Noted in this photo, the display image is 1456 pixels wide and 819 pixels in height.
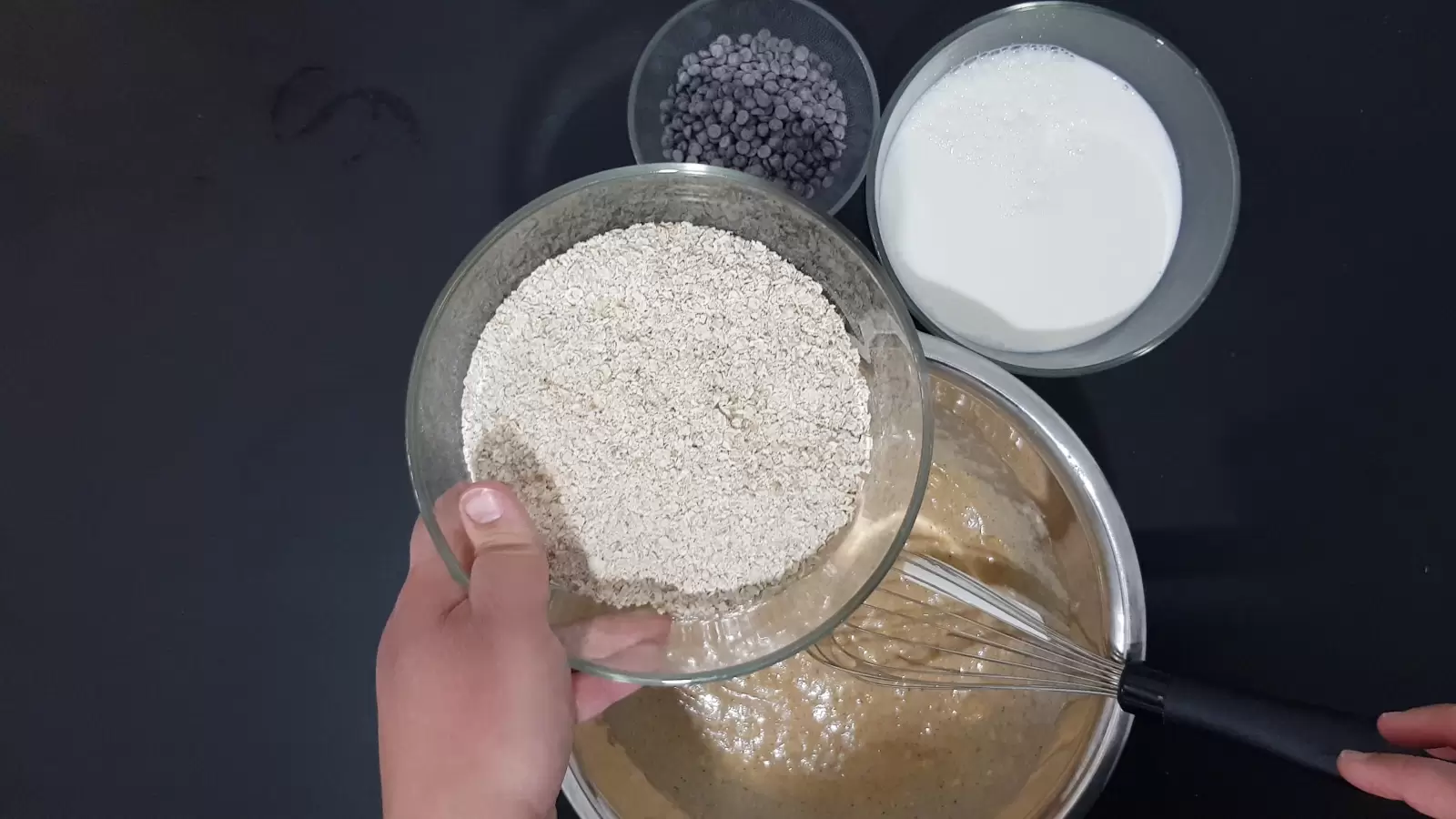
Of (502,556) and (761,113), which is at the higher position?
(761,113)

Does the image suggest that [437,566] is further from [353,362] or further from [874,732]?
[874,732]

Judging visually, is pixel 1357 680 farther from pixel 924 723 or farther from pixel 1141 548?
pixel 924 723

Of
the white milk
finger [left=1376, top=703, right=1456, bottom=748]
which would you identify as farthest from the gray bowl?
finger [left=1376, top=703, right=1456, bottom=748]

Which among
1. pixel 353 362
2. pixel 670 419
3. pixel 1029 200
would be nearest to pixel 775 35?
pixel 1029 200

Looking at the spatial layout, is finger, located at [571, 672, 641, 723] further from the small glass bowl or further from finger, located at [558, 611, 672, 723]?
the small glass bowl

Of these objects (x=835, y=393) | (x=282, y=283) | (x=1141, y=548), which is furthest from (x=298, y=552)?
(x=1141, y=548)
